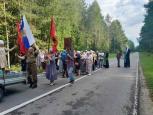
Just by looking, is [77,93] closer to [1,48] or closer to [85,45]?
[1,48]

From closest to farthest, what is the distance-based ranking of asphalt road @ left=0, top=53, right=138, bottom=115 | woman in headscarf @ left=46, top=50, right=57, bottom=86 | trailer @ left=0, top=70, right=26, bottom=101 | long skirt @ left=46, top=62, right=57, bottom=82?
asphalt road @ left=0, top=53, right=138, bottom=115, trailer @ left=0, top=70, right=26, bottom=101, woman in headscarf @ left=46, top=50, right=57, bottom=86, long skirt @ left=46, top=62, right=57, bottom=82

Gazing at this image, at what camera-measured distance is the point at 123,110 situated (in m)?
11.3

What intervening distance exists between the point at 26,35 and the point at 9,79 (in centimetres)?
330

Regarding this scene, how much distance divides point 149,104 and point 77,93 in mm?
3385

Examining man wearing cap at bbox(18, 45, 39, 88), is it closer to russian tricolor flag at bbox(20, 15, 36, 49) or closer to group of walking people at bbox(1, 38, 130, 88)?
group of walking people at bbox(1, 38, 130, 88)

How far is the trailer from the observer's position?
1320 centimetres

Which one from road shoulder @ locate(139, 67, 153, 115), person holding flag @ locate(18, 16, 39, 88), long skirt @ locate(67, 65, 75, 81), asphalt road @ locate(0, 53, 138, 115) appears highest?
person holding flag @ locate(18, 16, 39, 88)

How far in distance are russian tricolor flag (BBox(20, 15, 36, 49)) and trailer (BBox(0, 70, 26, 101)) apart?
1746 mm

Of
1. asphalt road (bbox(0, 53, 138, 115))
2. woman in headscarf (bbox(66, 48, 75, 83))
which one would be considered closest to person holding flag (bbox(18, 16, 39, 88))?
asphalt road (bbox(0, 53, 138, 115))

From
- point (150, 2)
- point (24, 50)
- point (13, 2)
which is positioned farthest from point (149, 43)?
point (24, 50)

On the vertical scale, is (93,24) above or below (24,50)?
above

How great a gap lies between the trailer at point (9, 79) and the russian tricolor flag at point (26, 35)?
1746 millimetres

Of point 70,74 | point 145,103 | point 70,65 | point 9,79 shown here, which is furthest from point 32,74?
point 145,103

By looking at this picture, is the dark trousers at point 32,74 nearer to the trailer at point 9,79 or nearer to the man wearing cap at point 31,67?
the man wearing cap at point 31,67
